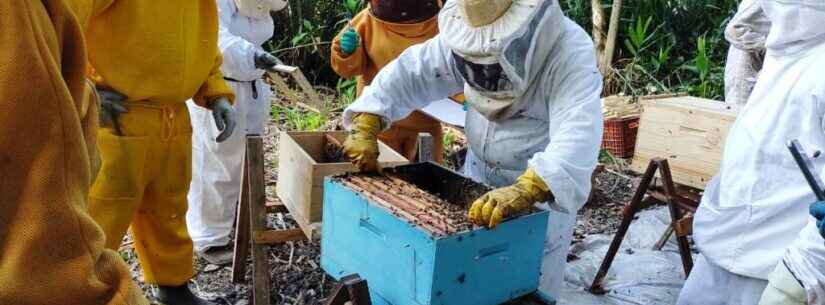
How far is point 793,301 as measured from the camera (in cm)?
194

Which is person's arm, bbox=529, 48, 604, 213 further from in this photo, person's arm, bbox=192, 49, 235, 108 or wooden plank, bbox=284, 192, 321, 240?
person's arm, bbox=192, 49, 235, 108

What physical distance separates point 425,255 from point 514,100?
92cm

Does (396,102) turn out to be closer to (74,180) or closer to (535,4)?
(535,4)

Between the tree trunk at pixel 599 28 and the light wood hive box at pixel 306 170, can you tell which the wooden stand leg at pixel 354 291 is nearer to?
the light wood hive box at pixel 306 170

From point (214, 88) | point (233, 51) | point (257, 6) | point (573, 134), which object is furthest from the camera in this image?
point (257, 6)

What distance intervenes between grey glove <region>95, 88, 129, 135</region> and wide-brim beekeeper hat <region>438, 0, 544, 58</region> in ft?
3.88

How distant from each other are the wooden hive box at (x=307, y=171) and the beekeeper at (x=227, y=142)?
50 cm

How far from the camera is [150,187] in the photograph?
103 inches

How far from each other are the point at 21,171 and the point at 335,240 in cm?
113

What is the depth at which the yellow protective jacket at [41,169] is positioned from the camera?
885mm

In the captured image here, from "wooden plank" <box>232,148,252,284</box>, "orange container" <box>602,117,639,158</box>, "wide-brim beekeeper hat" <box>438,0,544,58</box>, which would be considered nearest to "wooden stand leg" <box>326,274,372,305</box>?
"wide-brim beekeeper hat" <box>438,0,544,58</box>

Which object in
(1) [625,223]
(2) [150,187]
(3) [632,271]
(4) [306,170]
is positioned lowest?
(3) [632,271]

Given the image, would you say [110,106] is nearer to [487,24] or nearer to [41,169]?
[487,24]

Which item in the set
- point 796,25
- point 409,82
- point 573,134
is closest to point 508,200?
point 573,134
